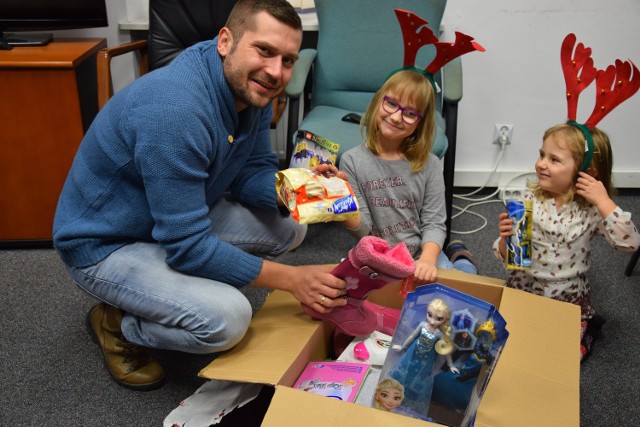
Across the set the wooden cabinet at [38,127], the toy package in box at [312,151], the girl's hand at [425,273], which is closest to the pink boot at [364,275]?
the girl's hand at [425,273]

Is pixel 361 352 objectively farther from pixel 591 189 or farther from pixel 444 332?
pixel 591 189

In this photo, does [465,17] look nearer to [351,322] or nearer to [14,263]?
[351,322]

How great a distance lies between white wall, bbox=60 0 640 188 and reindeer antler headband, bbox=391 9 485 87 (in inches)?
34.5

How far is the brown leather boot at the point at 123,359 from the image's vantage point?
55.4 inches

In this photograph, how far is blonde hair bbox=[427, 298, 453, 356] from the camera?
3.21 ft

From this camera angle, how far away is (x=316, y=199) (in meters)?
1.16

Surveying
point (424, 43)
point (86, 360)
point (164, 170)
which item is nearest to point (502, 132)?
point (424, 43)

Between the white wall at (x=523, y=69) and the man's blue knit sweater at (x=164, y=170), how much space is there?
140cm

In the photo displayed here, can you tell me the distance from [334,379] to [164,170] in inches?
22.3

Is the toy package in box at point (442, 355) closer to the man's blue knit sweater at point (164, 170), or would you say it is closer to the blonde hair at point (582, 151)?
the man's blue knit sweater at point (164, 170)

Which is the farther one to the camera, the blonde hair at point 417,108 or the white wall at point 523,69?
the white wall at point 523,69

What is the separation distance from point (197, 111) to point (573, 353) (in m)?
0.90

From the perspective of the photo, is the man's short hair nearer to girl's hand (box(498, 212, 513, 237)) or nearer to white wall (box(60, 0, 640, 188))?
girl's hand (box(498, 212, 513, 237))

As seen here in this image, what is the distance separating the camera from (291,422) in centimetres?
89
